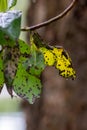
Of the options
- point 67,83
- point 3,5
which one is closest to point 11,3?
point 3,5

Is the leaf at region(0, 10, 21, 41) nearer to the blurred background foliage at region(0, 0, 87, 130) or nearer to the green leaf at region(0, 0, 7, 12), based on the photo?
the green leaf at region(0, 0, 7, 12)

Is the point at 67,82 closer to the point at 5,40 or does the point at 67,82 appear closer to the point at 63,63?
the point at 63,63

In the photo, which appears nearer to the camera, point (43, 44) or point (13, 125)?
point (43, 44)

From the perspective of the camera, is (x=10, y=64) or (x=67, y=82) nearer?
(x=10, y=64)

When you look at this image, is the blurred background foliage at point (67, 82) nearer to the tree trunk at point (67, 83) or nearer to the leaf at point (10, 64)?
the tree trunk at point (67, 83)

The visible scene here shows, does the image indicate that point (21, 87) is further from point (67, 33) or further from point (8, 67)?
point (67, 33)

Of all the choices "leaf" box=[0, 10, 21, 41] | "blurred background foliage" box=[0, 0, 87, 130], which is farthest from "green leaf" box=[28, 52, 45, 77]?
"blurred background foliage" box=[0, 0, 87, 130]

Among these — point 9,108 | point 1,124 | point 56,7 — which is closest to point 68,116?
point 56,7
